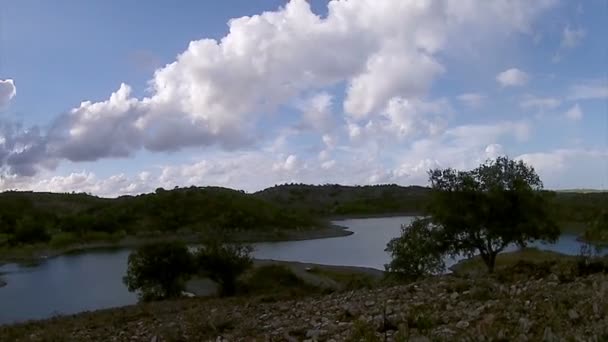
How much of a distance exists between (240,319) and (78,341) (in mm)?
4170

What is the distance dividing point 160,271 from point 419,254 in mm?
15451

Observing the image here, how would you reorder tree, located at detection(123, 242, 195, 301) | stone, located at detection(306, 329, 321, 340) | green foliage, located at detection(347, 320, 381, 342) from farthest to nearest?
tree, located at detection(123, 242, 195, 301) < stone, located at detection(306, 329, 321, 340) < green foliage, located at detection(347, 320, 381, 342)

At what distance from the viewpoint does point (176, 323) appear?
43.1ft

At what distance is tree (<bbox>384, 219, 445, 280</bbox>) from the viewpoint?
99.9ft

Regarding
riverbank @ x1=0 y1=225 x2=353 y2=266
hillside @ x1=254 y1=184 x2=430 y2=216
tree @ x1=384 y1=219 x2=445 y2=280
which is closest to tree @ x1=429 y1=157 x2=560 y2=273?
tree @ x1=384 y1=219 x2=445 y2=280

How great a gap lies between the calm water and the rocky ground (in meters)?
22.9

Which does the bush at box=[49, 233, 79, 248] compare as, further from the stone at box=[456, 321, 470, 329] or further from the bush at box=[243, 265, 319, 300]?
the stone at box=[456, 321, 470, 329]

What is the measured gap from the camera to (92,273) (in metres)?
63.2

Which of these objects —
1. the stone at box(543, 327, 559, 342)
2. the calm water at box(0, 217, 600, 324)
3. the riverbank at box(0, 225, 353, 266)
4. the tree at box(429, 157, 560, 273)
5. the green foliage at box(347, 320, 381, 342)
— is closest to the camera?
the stone at box(543, 327, 559, 342)

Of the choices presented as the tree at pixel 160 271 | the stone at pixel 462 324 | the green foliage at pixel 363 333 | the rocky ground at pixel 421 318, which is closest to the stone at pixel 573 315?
the rocky ground at pixel 421 318

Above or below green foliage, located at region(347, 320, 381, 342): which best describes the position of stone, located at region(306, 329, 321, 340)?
below

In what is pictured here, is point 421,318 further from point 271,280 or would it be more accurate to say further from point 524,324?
point 271,280

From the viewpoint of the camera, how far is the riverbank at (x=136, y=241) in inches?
3235

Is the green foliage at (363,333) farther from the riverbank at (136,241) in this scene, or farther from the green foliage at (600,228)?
the riverbank at (136,241)
